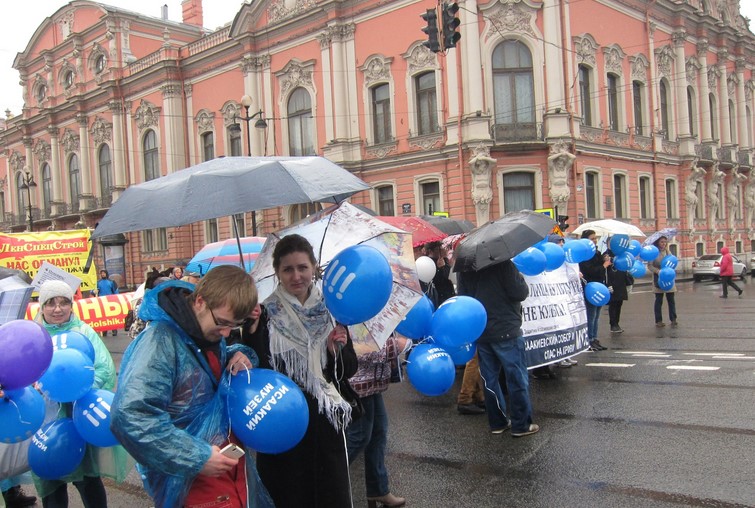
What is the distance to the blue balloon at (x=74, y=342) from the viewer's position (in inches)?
169

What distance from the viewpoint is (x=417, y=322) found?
5.48 metres

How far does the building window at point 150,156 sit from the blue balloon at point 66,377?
123ft

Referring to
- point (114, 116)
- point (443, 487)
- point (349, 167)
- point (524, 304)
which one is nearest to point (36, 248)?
point (524, 304)

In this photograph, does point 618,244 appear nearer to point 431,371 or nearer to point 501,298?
point 501,298

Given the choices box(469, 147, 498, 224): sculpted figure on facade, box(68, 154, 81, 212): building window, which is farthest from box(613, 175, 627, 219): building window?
box(68, 154, 81, 212): building window

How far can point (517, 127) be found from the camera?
2566 cm

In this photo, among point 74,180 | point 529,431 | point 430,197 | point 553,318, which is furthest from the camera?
point 74,180

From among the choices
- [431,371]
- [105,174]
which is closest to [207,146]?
[105,174]

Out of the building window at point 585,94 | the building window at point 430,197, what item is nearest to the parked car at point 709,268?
the building window at point 585,94

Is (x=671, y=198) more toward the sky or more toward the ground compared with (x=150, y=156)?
more toward the ground

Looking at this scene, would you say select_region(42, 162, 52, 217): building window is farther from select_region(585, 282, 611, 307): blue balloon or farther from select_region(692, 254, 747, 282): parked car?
select_region(585, 282, 611, 307): blue balloon

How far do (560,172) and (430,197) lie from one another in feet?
17.8

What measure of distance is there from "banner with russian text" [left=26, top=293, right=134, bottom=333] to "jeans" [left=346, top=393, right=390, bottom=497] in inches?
455

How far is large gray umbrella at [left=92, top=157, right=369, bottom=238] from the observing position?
11.0 ft
